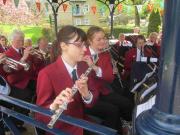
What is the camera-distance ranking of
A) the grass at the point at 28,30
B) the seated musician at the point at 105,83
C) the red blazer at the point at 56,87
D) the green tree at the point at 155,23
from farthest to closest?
the green tree at the point at 155,23 < the grass at the point at 28,30 < the seated musician at the point at 105,83 < the red blazer at the point at 56,87

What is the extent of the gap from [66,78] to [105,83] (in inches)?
55.1

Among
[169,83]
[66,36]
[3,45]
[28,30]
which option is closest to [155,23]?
[28,30]

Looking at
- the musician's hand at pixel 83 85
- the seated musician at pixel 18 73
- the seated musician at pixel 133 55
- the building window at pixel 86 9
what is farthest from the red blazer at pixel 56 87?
the building window at pixel 86 9

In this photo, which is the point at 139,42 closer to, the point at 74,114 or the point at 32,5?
the point at 74,114

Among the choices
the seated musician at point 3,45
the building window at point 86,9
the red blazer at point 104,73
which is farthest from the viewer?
the building window at point 86,9

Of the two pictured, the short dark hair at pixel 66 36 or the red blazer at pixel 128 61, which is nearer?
the short dark hair at pixel 66 36

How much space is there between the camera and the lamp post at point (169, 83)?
5.01 feet

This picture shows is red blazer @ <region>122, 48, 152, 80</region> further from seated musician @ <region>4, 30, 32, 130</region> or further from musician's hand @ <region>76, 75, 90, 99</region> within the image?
musician's hand @ <region>76, 75, 90, 99</region>

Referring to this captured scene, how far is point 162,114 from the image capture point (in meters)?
1.65

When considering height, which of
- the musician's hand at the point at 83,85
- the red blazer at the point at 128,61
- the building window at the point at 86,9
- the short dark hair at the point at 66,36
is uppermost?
the building window at the point at 86,9

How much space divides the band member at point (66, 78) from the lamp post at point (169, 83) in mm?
740

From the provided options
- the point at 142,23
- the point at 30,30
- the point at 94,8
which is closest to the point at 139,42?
the point at 94,8

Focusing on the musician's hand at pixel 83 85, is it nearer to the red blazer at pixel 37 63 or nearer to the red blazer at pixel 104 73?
the red blazer at pixel 104 73

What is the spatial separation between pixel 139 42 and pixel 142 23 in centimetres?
1361
